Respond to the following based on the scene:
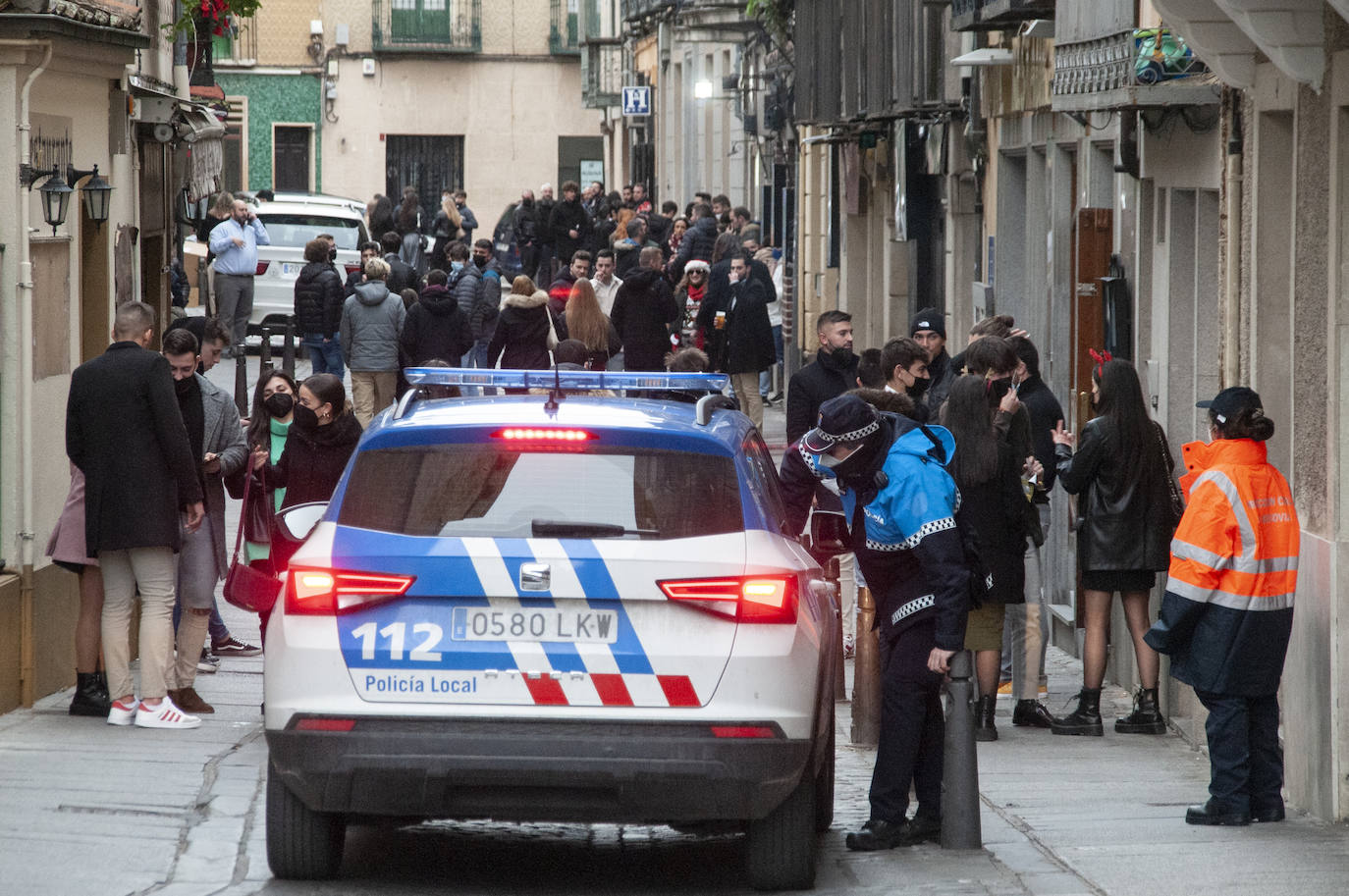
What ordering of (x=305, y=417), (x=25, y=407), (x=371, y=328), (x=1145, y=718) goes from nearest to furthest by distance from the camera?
(x=305, y=417)
(x=25, y=407)
(x=1145, y=718)
(x=371, y=328)

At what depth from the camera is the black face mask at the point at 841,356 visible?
1240 centimetres

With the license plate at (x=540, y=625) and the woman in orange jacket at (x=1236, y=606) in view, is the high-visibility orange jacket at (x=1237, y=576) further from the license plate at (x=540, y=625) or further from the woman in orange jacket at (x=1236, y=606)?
the license plate at (x=540, y=625)

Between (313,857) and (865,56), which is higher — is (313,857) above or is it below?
below

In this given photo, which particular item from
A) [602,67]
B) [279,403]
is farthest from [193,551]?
[602,67]

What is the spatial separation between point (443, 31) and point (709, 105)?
15.6 metres

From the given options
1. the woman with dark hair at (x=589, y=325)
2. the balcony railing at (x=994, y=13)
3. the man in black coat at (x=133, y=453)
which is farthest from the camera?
the woman with dark hair at (x=589, y=325)

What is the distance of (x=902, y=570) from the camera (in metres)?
7.38

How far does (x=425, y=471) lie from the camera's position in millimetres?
6512

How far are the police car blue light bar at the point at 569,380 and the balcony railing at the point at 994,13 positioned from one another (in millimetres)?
7264

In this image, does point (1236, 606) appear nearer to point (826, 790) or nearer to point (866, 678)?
point (826, 790)

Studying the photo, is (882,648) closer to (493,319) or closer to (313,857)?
(313,857)

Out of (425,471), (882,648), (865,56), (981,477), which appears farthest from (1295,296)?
(865,56)

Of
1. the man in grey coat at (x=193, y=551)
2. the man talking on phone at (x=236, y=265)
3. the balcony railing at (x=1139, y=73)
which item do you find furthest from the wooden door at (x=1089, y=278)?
the man talking on phone at (x=236, y=265)

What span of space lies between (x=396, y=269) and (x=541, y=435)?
55.7ft
